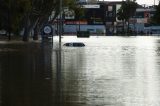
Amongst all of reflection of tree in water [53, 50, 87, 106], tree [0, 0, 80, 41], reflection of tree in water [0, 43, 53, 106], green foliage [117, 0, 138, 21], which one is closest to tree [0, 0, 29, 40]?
tree [0, 0, 80, 41]

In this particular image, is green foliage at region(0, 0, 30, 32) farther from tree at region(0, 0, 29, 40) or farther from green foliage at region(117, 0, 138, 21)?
green foliage at region(117, 0, 138, 21)

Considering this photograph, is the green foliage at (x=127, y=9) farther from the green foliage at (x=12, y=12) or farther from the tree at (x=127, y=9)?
the green foliage at (x=12, y=12)

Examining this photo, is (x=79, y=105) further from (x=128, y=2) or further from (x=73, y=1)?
(x=128, y=2)

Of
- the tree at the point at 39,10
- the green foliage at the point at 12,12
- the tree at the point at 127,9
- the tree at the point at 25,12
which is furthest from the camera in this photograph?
the tree at the point at 127,9

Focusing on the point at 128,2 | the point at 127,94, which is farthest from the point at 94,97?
the point at 128,2

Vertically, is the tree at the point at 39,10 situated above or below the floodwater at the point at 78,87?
above

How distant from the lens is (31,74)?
1958 centimetres

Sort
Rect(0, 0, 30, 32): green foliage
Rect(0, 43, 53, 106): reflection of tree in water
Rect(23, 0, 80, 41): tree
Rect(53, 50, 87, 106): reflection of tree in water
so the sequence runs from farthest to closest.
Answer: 1. Rect(23, 0, 80, 41): tree
2. Rect(0, 0, 30, 32): green foliage
3. Rect(53, 50, 87, 106): reflection of tree in water
4. Rect(0, 43, 53, 106): reflection of tree in water

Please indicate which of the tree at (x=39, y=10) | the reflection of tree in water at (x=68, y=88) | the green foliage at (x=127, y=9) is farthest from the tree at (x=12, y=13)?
the green foliage at (x=127, y=9)

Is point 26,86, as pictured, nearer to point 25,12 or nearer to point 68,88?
point 68,88

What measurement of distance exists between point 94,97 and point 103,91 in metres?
1.33

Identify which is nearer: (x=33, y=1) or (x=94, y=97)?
(x=94, y=97)

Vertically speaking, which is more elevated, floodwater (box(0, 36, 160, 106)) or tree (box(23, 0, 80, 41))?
tree (box(23, 0, 80, 41))

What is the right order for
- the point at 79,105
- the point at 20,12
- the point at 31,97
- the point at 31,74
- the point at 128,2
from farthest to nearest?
the point at 128,2, the point at 20,12, the point at 31,74, the point at 31,97, the point at 79,105
